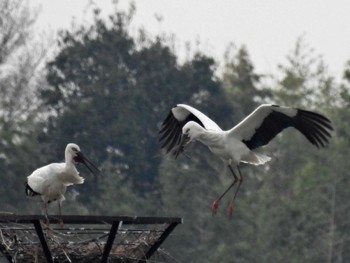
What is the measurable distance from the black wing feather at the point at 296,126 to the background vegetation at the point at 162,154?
66.1 ft

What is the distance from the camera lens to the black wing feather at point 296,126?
1609 centimetres

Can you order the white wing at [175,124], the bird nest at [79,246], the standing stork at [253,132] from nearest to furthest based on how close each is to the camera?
the bird nest at [79,246]
the standing stork at [253,132]
the white wing at [175,124]

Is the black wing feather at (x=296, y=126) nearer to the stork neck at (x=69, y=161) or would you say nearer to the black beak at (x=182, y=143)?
the black beak at (x=182, y=143)

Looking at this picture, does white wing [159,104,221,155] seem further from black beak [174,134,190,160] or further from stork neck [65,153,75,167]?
stork neck [65,153,75,167]

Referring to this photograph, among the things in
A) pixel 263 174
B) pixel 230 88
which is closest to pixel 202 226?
pixel 263 174

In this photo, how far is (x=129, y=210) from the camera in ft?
Result: 133

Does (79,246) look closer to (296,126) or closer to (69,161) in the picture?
(69,161)

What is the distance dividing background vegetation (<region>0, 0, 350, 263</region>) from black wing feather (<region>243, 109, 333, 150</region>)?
20.2m

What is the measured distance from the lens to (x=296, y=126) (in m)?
16.2

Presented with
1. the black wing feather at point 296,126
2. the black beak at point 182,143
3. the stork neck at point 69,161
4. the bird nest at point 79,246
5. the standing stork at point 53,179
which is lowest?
the bird nest at point 79,246

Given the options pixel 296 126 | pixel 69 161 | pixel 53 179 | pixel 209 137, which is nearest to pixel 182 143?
pixel 209 137

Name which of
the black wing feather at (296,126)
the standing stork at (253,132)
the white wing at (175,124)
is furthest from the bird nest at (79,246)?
the white wing at (175,124)

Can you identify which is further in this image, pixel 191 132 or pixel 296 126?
pixel 296 126

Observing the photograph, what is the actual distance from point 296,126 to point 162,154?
87.0ft
